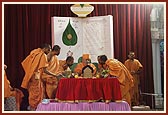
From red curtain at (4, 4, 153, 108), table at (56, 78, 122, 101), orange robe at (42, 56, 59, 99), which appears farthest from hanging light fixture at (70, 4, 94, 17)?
table at (56, 78, 122, 101)

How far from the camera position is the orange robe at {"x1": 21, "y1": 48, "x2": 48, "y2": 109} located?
569cm

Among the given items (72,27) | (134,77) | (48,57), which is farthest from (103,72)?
(72,27)

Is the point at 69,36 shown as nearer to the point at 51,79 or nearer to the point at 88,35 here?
the point at 88,35

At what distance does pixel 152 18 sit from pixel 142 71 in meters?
1.04

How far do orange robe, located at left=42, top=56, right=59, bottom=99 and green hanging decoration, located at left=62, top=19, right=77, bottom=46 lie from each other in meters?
1.26

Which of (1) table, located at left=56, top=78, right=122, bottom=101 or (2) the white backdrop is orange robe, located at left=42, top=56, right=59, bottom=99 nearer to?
(1) table, located at left=56, top=78, right=122, bottom=101

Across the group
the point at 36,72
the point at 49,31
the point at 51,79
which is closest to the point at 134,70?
the point at 51,79

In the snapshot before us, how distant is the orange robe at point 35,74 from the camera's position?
224 inches

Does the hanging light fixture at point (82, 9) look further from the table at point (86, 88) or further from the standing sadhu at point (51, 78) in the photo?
the table at point (86, 88)

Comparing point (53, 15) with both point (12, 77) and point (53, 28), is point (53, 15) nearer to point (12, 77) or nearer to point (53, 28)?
point (53, 28)

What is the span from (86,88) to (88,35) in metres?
2.51

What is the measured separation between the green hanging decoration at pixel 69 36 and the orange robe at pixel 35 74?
1461mm

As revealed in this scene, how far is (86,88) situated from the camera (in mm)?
4910

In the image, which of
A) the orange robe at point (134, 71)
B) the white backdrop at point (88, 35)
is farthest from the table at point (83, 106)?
the white backdrop at point (88, 35)
